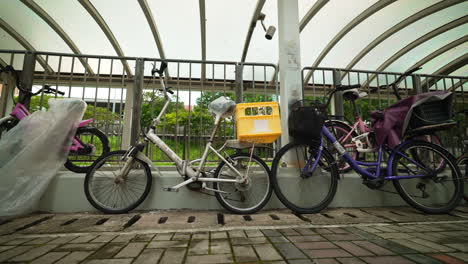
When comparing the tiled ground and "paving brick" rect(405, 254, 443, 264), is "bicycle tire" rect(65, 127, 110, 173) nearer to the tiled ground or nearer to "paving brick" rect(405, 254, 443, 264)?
the tiled ground

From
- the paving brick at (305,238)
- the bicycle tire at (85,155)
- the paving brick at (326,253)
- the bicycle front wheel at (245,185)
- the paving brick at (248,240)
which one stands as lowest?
the paving brick at (305,238)

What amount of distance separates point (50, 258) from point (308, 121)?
2447 millimetres

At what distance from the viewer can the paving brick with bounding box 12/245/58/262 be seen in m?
1.25

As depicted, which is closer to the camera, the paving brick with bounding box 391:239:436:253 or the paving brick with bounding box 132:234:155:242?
the paving brick with bounding box 391:239:436:253

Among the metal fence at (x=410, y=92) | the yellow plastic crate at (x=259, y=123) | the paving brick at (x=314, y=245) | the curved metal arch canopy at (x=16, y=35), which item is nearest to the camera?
the paving brick at (x=314, y=245)

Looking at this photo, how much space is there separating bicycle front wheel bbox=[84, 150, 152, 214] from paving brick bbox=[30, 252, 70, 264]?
94cm

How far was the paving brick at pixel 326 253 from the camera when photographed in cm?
126

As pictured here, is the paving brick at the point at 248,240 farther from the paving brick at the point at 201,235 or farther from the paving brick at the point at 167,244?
the paving brick at the point at 167,244

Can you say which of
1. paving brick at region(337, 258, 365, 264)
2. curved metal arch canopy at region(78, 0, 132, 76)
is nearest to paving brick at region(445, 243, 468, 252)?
paving brick at region(337, 258, 365, 264)

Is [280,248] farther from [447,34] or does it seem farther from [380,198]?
[447,34]

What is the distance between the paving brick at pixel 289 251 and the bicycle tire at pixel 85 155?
2427mm

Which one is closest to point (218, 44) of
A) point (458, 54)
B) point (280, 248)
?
point (280, 248)

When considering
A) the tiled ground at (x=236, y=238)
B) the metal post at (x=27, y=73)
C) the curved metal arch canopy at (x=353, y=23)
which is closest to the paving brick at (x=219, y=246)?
the tiled ground at (x=236, y=238)

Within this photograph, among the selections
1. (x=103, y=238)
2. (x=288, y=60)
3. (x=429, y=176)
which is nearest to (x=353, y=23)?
(x=288, y=60)
